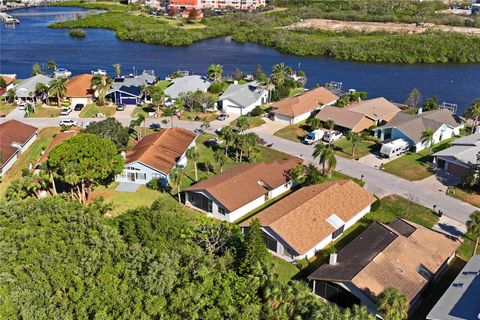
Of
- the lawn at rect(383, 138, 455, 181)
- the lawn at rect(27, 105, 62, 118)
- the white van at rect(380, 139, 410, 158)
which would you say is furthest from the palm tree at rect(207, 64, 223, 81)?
the lawn at rect(383, 138, 455, 181)

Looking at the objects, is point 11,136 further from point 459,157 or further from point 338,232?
point 459,157

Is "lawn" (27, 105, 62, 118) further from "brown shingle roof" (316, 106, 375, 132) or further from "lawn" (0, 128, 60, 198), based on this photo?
"brown shingle roof" (316, 106, 375, 132)

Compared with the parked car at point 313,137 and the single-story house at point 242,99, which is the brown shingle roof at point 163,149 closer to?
the parked car at point 313,137

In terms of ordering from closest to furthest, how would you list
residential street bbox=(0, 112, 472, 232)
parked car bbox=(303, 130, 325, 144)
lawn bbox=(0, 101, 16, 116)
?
residential street bbox=(0, 112, 472, 232), parked car bbox=(303, 130, 325, 144), lawn bbox=(0, 101, 16, 116)

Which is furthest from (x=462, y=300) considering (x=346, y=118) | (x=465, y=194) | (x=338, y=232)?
(x=346, y=118)

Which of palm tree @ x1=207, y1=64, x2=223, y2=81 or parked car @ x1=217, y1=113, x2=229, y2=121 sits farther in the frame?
palm tree @ x1=207, y1=64, x2=223, y2=81

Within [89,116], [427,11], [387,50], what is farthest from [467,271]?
[427,11]

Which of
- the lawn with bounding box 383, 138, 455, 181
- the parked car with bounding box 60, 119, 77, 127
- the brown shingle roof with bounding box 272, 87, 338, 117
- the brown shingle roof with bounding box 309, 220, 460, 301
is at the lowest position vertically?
the parked car with bounding box 60, 119, 77, 127

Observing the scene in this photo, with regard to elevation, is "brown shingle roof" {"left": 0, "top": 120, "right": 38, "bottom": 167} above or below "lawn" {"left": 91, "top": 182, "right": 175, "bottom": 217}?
above
